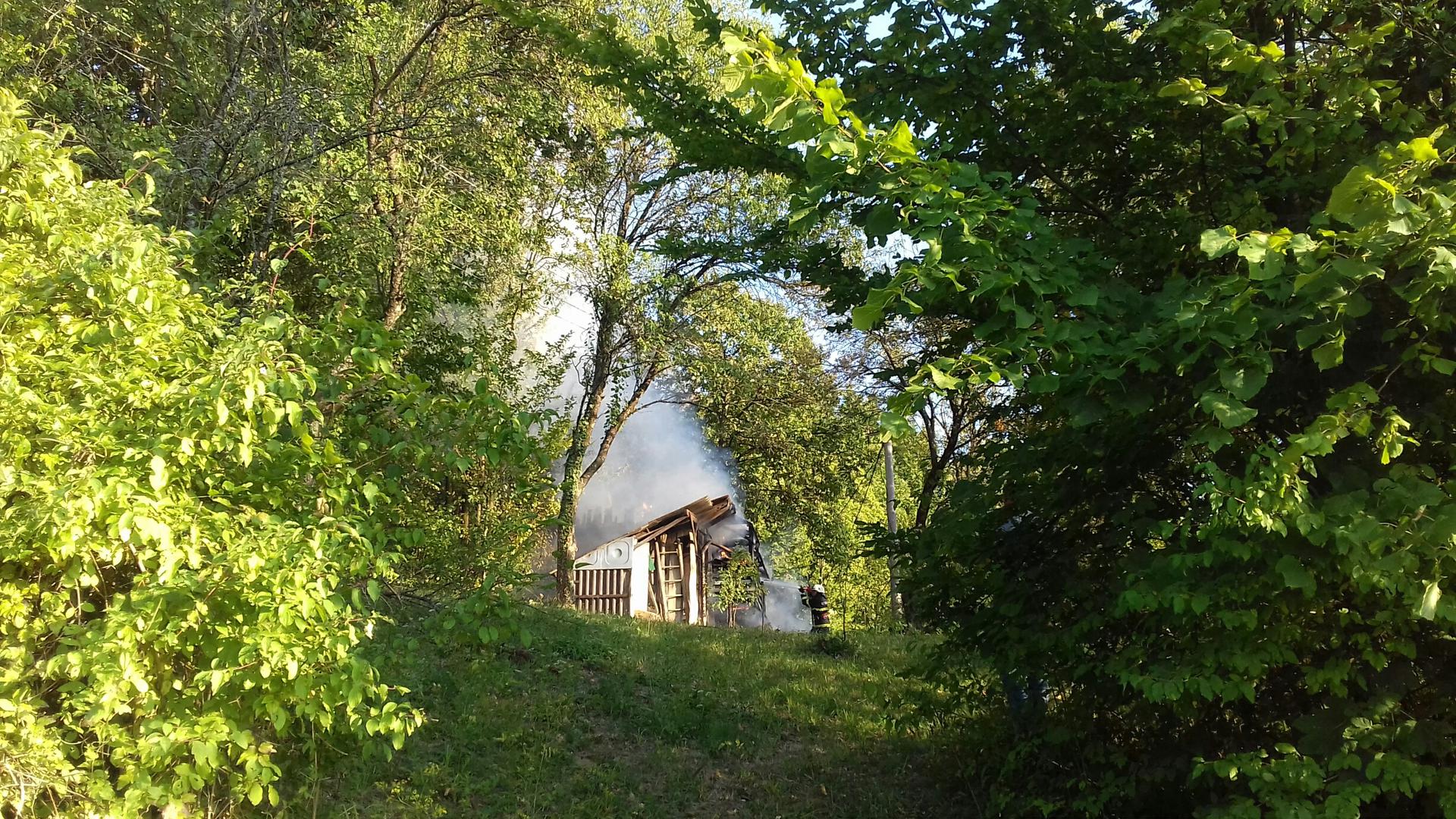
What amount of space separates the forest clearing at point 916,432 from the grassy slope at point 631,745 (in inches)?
2.1

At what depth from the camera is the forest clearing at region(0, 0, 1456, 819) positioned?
2.51 metres

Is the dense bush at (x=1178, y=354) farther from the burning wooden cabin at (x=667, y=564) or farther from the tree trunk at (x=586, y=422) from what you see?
the burning wooden cabin at (x=667, y=564)

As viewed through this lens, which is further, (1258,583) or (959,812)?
(959,812)

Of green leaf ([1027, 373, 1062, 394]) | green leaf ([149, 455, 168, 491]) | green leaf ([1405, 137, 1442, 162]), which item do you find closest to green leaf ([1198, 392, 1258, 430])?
green leaf ([1027, 373, 1062, 394])

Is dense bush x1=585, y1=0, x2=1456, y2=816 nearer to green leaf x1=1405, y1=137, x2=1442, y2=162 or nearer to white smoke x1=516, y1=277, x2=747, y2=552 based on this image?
green leaf x1=1405, y1=137, x2=1442, y2=162

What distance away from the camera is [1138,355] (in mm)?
2760

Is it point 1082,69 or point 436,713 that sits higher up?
point 1082,69

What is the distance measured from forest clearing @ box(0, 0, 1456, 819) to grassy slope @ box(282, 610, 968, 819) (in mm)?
53

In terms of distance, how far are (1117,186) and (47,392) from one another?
482 cm

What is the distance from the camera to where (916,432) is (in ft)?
13.8

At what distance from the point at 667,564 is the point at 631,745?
17.8m

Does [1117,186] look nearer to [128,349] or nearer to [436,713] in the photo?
[128,349]

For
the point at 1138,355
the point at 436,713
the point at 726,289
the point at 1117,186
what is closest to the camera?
the point at 1138,355

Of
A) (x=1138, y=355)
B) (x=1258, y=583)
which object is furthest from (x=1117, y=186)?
(x=1258, y=583)
